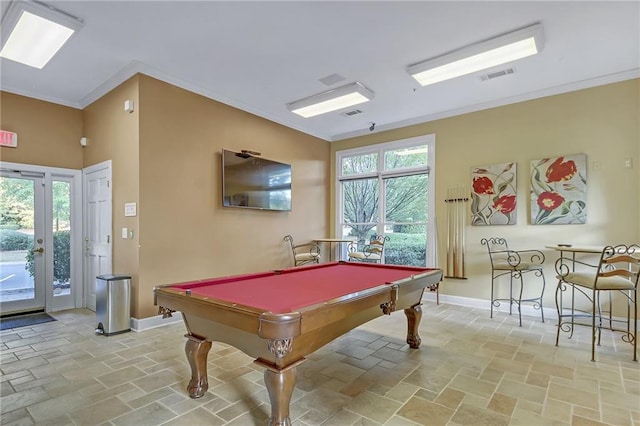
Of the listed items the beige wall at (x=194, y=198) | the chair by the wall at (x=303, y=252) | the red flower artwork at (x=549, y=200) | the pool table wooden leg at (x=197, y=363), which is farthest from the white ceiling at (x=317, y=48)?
the pool table wooden leg at (x=197, y=363)

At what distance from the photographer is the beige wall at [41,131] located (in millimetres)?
4266

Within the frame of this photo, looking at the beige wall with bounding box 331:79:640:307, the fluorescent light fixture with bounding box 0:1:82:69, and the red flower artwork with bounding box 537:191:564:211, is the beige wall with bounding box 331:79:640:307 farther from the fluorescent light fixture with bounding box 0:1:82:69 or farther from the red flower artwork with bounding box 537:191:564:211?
the fluorescent light fixture with bounding box 0:1:82:69

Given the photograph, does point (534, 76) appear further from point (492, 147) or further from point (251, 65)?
point (251, 65)

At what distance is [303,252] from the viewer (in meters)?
6.20

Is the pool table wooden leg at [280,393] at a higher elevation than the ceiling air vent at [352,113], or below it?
below

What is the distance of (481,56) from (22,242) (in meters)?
6.39

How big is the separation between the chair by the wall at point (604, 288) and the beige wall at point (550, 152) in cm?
30

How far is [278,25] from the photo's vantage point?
3.03 metres

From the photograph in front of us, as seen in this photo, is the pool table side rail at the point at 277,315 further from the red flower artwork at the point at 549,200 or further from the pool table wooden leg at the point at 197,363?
the red flower artwork at the point at 549,200

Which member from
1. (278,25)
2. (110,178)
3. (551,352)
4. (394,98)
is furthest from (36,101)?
(551,352)

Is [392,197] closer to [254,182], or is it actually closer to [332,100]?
[332,100]

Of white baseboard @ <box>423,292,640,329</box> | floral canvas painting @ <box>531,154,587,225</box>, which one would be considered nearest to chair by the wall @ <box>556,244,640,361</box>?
white baseboard @ <box>423,292,640,329</box>

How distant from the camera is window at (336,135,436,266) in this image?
5.63 m

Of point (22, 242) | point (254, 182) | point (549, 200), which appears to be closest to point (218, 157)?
point (254, 182)
